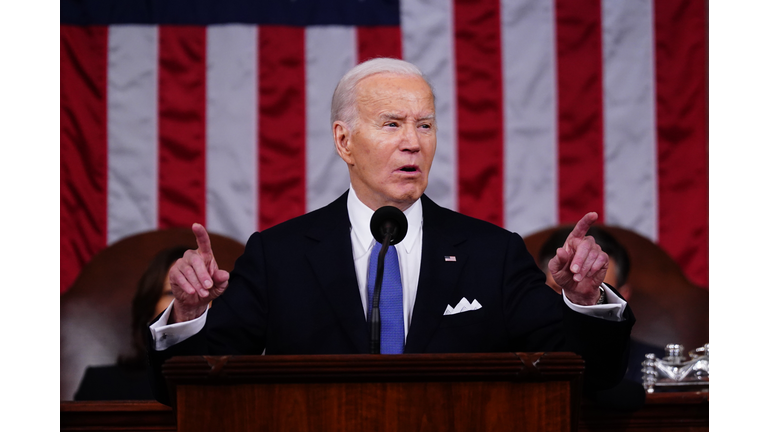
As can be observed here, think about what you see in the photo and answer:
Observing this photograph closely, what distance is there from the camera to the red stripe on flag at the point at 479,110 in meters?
3.99

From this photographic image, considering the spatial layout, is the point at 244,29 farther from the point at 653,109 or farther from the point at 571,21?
the point at 653,109

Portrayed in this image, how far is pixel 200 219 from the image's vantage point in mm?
3932

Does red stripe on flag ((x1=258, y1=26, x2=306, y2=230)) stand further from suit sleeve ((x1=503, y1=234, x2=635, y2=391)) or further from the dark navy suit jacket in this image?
suit sleeve ((x1=503, y1=234, x2=635, y2=391))

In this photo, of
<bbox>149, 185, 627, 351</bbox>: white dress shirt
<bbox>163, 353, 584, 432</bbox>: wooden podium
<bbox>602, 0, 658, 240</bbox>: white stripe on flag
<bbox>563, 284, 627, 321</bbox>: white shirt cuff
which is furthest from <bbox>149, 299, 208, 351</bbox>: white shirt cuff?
<bbox>602, 0, 658, 240</bbox>: white stripe on flag

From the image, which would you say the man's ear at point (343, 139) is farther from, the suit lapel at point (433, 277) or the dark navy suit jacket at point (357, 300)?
the suit lapel at point (433, 277)

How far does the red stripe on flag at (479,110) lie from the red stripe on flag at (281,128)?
32.4 inches

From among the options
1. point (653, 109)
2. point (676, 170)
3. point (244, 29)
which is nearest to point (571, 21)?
point (653, 109)

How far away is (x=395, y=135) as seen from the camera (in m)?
2.09

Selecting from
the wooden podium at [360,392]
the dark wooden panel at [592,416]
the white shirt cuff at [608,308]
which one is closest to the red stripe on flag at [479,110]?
the dark wooden panel at [592,416]

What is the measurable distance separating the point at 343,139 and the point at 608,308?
2.94 feet

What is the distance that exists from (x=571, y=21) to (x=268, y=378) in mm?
3214

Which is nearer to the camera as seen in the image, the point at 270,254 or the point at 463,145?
the point at 270,254

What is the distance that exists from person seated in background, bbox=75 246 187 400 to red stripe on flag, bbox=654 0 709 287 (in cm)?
250

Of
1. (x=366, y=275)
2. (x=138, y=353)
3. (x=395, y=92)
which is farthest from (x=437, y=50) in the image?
(x=366, y=275)
